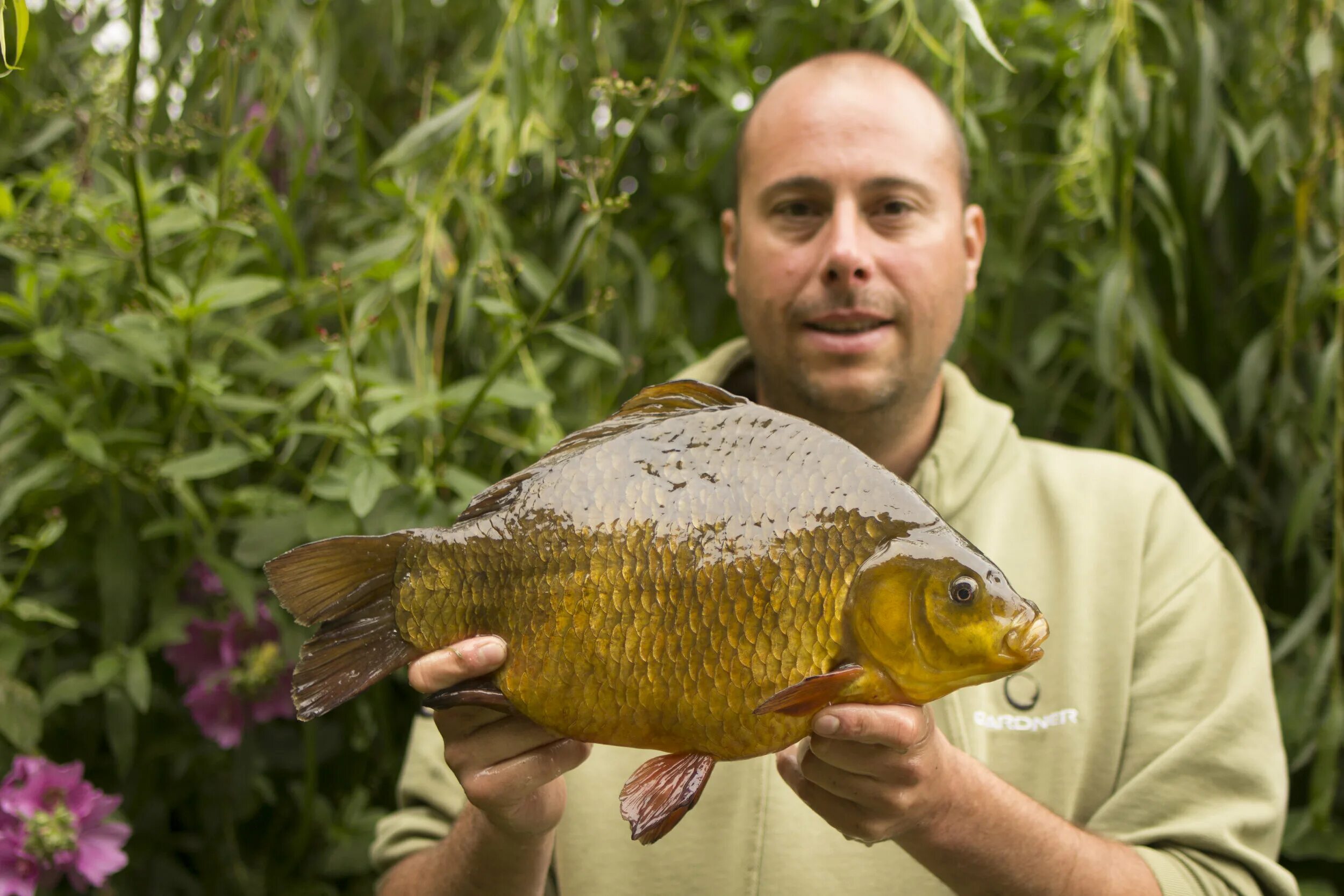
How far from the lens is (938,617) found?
858mm

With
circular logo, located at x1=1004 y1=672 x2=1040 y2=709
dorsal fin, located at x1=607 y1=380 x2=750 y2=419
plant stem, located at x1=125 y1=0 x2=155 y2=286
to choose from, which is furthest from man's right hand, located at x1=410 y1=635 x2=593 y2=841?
plant stem, located at x1=125 y1=0 x2=155 y2=286

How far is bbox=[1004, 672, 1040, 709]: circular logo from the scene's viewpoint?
1.51 meters

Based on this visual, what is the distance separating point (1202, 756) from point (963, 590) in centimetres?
Result: 79

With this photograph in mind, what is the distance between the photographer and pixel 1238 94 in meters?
1.96

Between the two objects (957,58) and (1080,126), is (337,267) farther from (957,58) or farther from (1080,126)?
(1080,126)

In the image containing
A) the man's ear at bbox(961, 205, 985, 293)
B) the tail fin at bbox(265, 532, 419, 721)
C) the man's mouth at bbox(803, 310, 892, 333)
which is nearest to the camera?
the tail fin at bbox(265, 532, 419, 721)

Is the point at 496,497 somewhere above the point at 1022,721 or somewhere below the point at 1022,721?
above

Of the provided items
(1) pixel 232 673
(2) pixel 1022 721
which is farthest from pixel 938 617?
(1) pixel 232 673

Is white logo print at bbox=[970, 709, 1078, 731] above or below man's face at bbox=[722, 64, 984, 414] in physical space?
below

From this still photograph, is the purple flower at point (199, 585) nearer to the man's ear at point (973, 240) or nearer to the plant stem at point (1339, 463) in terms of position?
the man's ear at point (973, 240)

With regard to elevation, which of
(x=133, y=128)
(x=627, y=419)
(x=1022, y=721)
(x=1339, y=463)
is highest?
(x=133, y=128)

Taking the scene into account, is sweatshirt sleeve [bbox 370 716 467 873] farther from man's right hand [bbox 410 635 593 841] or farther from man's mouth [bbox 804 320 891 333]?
man's mouth [bbox 804 320 891 333]

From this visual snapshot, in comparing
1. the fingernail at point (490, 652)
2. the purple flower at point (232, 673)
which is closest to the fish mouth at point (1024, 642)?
the fingernail at point (490, 652)

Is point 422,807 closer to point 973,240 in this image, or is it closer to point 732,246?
point 732,246
